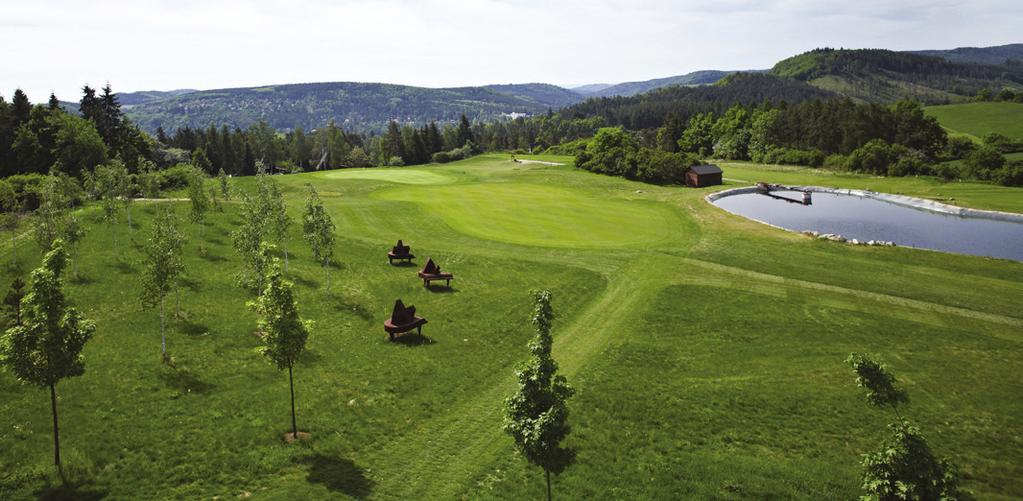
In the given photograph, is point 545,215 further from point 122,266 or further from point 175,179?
point 175,179

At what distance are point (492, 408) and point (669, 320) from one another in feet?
48.7

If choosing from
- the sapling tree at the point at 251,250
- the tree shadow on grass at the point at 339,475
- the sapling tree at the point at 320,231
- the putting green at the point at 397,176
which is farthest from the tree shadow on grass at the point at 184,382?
the putting green at the point at 397,176

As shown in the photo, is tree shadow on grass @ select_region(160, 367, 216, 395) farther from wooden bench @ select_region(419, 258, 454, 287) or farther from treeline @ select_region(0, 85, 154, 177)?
treeline @ select_region(0, 85, 154, 177)

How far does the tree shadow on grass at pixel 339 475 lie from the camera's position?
650 inches

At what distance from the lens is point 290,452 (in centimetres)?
1814

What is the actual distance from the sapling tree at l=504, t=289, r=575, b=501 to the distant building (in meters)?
92.3

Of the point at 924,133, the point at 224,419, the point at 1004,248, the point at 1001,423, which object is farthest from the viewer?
the point at 924,133

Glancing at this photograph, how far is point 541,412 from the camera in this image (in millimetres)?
13969

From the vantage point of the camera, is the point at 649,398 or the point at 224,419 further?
the point at 649,398

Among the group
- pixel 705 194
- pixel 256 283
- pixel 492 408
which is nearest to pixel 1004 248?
pixel 705 194

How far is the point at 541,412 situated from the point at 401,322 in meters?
16.3

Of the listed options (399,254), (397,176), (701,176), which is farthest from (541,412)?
(701,176)

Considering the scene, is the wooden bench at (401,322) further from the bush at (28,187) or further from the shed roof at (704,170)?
the shed roof at (704,170)

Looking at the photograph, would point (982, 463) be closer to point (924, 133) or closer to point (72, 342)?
point (72, 342)
